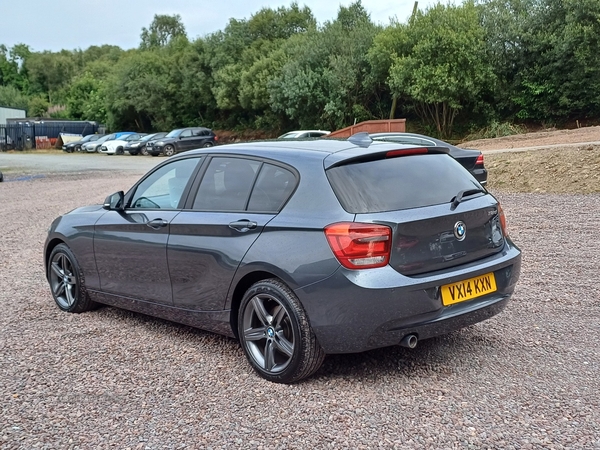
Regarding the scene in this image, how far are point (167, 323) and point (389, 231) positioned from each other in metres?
2.58

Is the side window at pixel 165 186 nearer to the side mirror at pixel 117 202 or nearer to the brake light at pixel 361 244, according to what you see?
the side mirror at pixel 117 202

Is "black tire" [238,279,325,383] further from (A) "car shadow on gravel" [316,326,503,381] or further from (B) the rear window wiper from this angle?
(B) the rear window wiper

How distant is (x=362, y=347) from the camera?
4.05m

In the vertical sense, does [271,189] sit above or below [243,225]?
above

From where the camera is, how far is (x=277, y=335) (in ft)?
14.1

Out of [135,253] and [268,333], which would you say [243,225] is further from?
[135,253]

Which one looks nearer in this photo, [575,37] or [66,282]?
[66,282]

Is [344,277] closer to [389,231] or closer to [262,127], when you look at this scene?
[389,231]

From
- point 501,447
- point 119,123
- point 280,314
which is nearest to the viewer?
point 501,447

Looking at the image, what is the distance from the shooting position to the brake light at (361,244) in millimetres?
3951

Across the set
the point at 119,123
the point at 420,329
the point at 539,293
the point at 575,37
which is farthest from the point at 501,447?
the point at 119,123

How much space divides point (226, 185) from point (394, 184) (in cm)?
128

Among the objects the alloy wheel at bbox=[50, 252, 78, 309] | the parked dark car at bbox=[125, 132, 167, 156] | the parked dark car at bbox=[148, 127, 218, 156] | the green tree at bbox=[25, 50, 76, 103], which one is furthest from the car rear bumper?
the green tree at bbox=[25, 50, 76, 103]

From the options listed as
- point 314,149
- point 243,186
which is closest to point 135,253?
point 243,186
